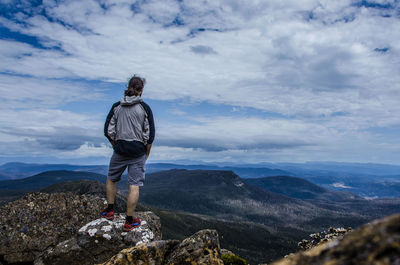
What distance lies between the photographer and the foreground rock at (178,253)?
7.14 m

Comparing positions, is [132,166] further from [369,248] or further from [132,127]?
[369,248]

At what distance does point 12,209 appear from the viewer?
12.7m

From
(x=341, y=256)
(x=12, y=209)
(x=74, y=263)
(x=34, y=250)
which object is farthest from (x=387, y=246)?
(x=12, y=209)

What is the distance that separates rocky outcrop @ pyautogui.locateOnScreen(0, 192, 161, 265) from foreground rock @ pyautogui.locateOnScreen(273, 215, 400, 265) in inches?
362

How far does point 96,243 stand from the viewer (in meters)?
10.5

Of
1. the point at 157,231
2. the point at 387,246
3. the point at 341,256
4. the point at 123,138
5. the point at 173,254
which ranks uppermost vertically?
the point at 123,138

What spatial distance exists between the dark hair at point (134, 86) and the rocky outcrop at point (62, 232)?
17.6 ft

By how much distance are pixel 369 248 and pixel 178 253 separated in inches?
227

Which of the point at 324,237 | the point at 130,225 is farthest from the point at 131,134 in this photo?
the point at 324,237

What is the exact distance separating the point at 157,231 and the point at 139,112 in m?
5.63

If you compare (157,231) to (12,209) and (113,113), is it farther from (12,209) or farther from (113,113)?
(12,209)

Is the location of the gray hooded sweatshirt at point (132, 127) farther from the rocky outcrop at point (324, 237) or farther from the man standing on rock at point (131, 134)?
the rocky outcrop at point (324, 237)

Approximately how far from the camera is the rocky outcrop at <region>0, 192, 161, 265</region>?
10.2 meters

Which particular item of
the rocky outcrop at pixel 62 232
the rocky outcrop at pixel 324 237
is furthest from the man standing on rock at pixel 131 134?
the rocky outcrop at pixel 324 237
